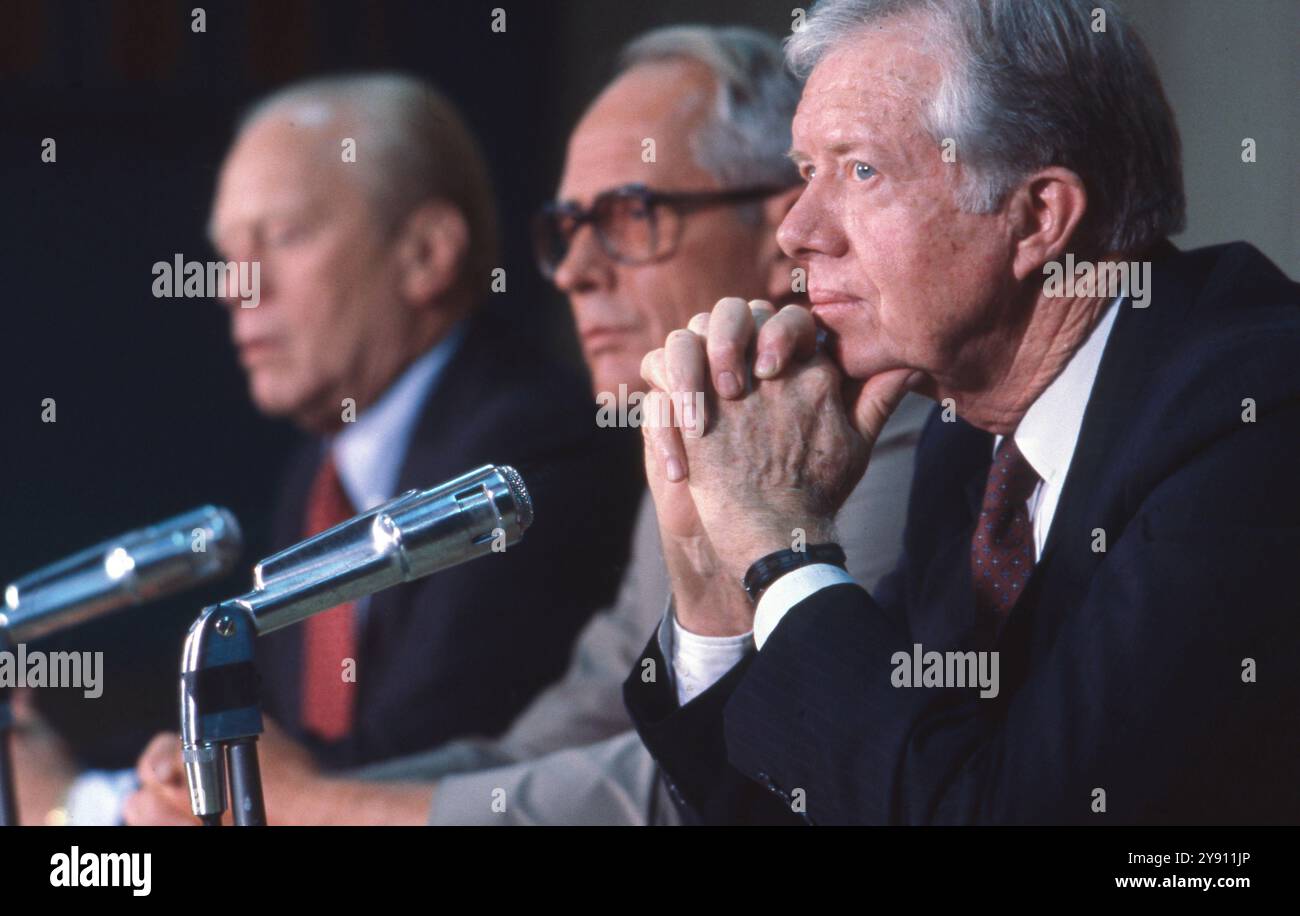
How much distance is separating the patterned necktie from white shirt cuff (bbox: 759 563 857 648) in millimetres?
193

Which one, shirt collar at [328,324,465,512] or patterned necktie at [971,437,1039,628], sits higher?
shirt collar at [328,324,465,512]

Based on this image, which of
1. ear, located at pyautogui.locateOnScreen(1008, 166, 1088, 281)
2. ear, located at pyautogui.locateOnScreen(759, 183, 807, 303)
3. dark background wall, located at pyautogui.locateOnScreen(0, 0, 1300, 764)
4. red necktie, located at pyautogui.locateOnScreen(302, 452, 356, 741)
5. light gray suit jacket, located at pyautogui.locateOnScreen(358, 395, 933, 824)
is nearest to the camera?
ear, located at pyautogui.locateOnScreen(1008, 166, 1088, 281)

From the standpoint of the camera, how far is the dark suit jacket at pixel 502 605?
1926 millimetres

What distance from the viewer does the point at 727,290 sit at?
1931mm

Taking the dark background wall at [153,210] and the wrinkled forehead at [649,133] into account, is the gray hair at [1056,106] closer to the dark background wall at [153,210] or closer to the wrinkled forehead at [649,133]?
the wrinkled forehead at [649,133]

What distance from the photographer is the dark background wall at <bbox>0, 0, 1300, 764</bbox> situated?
8.27 ft

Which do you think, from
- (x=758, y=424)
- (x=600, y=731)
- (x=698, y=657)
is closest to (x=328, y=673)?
(x=600, y=731)

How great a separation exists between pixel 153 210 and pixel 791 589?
6.02 feet

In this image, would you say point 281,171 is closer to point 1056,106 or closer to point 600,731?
point 600,731

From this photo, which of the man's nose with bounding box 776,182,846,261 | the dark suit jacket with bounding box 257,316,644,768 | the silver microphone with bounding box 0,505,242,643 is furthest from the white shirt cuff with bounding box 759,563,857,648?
the dark suit jacket with bounding box 257,316,644,768

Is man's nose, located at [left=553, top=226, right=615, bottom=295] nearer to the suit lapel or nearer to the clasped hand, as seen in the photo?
the clasped hand

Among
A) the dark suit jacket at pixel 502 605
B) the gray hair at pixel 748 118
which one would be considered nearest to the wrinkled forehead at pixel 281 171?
the dark suit jacket at pixel 502 605

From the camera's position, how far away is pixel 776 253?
6.23ft
